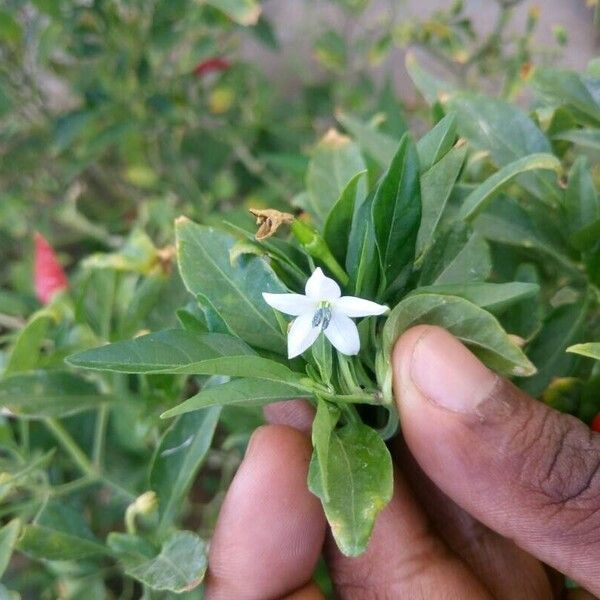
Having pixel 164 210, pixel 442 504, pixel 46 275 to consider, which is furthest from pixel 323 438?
pixel 164 210

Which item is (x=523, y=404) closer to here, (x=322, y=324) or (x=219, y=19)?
(x=322, y=324)

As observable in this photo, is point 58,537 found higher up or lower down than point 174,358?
lower down

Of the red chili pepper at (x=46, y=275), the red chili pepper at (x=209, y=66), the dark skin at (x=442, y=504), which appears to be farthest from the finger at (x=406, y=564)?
the red chili pepper at (x=209, y=66)

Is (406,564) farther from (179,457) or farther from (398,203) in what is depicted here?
(398,203)

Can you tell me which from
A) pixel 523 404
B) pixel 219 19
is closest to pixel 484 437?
pixel 523 404

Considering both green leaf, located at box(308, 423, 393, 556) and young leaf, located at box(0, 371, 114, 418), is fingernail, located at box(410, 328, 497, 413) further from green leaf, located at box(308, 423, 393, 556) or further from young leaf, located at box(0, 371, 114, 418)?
young leaf, located at box(0, 371, 114, 418)

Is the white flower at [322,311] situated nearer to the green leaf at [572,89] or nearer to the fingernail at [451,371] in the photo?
the fingernail at [451,371]
